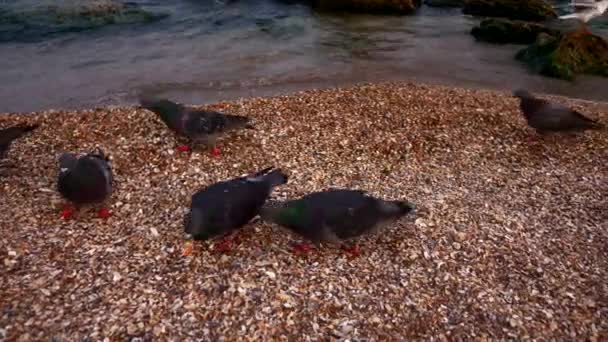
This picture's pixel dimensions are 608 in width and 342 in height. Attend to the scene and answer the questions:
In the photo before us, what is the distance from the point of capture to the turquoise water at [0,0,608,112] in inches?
452

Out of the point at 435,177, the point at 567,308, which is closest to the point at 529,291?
the point at 567,308

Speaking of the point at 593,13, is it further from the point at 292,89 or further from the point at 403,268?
the point at 403,268

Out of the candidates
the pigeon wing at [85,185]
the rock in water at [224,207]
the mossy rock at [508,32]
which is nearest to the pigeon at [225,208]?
the rock in water at [224,207]

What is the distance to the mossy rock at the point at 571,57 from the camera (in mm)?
12422

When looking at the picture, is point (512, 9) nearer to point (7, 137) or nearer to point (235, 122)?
point (235, 122)

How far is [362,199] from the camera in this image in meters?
5.19

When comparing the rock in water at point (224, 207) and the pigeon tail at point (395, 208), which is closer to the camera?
the rock in water at point (224, 207)

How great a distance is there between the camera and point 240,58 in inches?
539

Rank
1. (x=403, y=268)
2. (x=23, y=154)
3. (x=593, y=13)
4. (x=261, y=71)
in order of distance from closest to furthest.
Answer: (x=403, y=268) < (x=23, y=154) < (x=261, y=71) < (x=593, y=13)

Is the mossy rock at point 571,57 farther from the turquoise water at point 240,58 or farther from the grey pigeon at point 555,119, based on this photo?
the grey pigeon at point 555,119

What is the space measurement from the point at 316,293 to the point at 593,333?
2.49 m

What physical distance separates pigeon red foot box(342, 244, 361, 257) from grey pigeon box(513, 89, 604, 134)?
4.42 meters

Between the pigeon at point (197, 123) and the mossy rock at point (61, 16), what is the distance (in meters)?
11.9

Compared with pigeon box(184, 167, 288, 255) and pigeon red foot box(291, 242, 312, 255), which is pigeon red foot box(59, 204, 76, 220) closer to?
pigeon box(184, 167, 288, 255)
